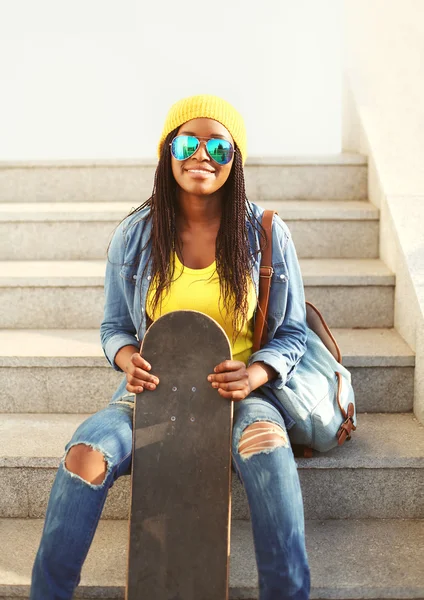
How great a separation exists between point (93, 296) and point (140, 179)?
96 cm

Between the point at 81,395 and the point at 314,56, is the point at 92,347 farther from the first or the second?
the point at 314,56

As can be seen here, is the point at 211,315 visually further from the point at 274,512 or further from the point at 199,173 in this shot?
the point at 274,512

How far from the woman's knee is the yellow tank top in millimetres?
476

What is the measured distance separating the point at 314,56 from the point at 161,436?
407 cm

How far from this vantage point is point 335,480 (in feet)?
7.21

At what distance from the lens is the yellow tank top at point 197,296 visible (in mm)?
2029

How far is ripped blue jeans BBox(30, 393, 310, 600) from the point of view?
1.65 metres

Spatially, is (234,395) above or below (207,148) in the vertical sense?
below

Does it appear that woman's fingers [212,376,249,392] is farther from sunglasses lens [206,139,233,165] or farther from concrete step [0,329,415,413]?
concrete step [0,329,415,413]

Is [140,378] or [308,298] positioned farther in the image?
[308,298]

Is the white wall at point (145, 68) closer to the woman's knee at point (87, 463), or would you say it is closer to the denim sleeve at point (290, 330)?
the denim sleeve at point (290, 330)

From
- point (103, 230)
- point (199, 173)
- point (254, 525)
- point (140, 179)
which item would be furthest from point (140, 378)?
point (140, 179)

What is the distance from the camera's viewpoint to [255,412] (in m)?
1.85

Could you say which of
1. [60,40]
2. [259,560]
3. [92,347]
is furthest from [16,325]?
[60,40]
